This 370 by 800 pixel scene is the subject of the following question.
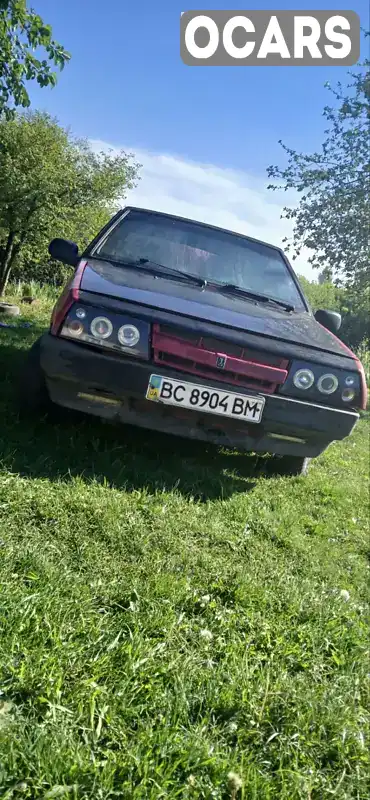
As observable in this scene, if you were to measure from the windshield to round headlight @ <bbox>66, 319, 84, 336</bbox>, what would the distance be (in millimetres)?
929

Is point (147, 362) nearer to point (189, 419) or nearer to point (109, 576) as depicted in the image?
point (189, 419)

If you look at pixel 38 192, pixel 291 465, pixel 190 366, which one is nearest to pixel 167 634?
pixel 190 366

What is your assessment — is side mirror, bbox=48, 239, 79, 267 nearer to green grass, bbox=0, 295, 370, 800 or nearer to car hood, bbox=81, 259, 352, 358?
car hood, bbox=81, 259, 352, 358

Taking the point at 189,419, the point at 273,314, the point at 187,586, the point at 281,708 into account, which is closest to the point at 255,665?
the point at 281,708

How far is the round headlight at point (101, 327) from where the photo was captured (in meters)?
2.60

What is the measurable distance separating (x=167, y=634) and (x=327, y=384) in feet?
5.71

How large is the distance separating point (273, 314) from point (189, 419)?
1007 millimetres

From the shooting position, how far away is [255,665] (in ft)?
5.20

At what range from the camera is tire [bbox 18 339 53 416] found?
3.00 meters

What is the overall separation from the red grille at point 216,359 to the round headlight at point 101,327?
24 centimetres

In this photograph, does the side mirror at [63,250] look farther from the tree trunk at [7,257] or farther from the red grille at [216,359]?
the tree trunk at [7,257]

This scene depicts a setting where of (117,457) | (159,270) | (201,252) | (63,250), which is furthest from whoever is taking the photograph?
(201,252)

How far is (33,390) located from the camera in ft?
9.92

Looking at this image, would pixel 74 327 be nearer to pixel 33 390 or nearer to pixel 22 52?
pixel 33 390
